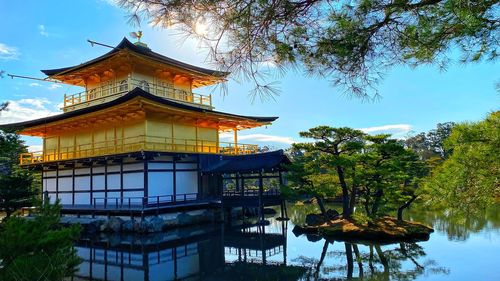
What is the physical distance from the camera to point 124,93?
1859 cm

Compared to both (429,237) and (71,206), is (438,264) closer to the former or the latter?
(429,237)

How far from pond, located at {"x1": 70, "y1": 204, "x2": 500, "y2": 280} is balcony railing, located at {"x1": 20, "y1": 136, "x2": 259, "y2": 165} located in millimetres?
4369

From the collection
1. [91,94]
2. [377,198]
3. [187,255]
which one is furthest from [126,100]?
[377,198]

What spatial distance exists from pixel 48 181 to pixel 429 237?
67.0ft

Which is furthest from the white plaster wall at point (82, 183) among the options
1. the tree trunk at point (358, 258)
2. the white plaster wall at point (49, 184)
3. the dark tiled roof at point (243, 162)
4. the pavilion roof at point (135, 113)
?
the tree trunk at point (358, 258)

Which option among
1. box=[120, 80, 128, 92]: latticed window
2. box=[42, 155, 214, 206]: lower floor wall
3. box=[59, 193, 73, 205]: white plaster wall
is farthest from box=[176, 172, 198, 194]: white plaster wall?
box=[59, 193, 73, 205]: white plaster wall

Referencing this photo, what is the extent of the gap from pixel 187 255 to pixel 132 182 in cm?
716

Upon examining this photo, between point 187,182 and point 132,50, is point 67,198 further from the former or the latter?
point 132,50

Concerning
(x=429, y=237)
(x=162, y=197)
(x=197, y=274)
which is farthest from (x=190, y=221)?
(x=429, y=237)

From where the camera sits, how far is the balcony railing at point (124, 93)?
19.0 meters

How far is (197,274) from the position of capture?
908cm

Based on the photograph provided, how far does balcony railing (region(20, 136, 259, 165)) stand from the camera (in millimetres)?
17125

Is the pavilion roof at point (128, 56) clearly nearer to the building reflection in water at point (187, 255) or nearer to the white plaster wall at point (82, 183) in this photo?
the white plaster wall at point (82, 183)

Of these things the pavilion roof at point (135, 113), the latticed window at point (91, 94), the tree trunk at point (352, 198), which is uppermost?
the latticed window at point (91, 94)
